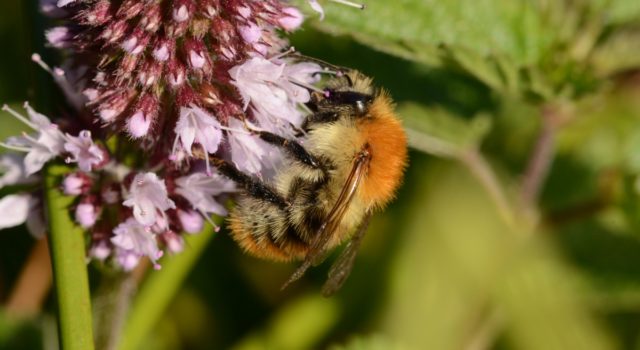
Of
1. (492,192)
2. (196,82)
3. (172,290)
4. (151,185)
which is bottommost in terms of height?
(172,290)

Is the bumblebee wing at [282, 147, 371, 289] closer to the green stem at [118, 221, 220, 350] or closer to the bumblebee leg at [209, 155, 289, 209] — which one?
the bumblebee leg at [209, 155, 289, 209]

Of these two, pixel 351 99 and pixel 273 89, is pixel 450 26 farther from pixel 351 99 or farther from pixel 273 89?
pixel 273 89

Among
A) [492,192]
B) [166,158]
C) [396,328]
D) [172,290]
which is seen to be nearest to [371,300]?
[396,328]

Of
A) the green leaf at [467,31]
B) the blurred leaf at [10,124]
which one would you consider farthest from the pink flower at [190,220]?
the blurred leaf at [10,124]

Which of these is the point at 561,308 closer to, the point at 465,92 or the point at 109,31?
the point at 465,92

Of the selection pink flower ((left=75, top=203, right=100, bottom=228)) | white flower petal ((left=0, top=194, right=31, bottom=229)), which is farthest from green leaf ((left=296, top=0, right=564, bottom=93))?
white flower petal ((left=0, top=194, right=31, bottom=229))

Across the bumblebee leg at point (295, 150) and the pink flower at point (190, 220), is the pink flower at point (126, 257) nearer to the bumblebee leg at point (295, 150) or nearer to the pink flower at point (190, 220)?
the pink flower at point (190, 220)

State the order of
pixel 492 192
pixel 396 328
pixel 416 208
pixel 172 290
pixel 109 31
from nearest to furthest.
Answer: pixel 109 31 → pixel 172 290 → pixel 492 192 → pixel 396 328 → pixel 416 208
